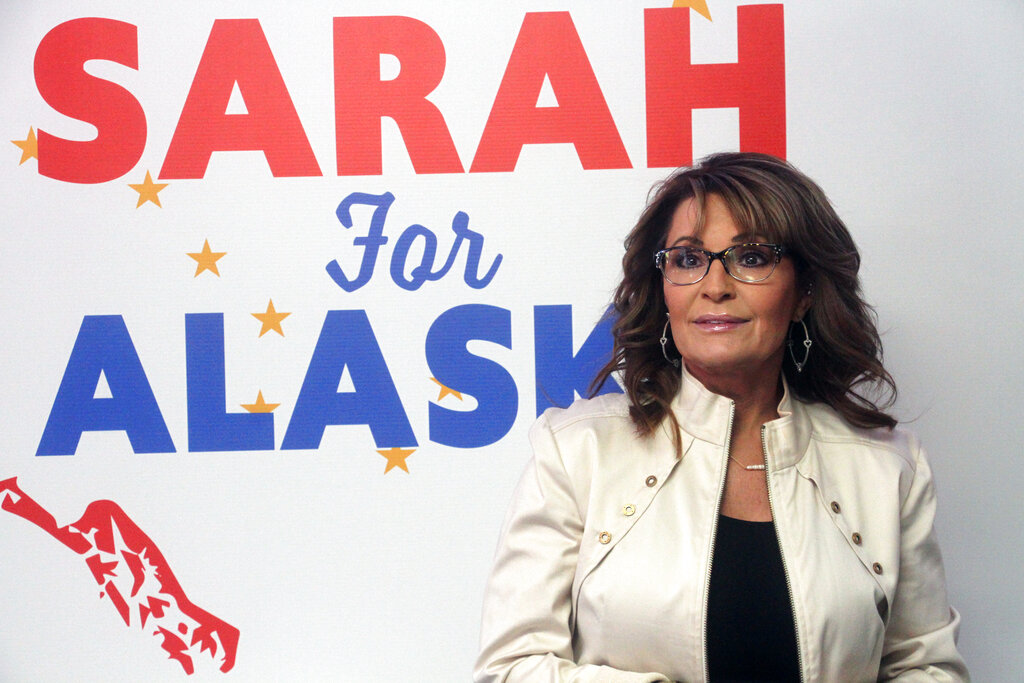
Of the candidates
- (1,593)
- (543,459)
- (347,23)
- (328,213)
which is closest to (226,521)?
(1,593)

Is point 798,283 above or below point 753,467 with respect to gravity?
above

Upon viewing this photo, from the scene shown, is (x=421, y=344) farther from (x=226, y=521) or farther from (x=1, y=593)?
(x=1, y=593)

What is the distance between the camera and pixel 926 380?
2.06 m

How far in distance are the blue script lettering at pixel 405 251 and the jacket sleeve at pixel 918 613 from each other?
1.03 meters

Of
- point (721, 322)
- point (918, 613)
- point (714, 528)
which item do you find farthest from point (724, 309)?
point (918, 613)

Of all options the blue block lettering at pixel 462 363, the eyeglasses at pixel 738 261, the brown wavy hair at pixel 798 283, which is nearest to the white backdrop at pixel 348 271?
the blue block lettering at pixel 462 363

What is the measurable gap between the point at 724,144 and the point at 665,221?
480 mm

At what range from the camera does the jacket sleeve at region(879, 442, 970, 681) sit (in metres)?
1.57

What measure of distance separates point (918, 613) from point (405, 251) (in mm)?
1304

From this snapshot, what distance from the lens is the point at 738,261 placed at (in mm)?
1532

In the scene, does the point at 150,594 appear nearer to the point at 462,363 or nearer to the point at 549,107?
the point at 462,363

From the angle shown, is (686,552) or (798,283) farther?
(798,283)

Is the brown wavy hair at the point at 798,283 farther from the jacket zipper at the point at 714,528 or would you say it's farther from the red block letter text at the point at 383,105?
the red block letter text at the point at 383,105

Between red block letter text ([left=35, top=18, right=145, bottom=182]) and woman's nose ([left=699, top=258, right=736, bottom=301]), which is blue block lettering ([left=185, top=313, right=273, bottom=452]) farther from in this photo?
woman's nose ([left=699, top=258, right=736, bottom=301])
